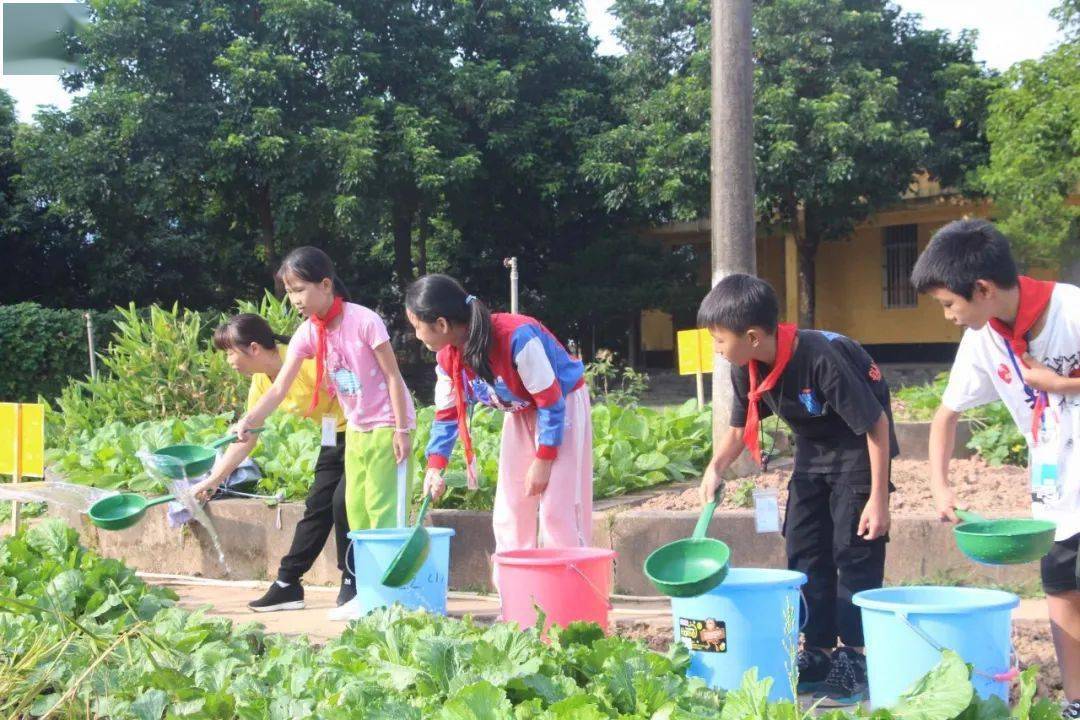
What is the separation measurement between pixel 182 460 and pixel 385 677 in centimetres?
279

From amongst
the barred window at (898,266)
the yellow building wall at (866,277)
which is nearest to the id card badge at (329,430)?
the yellow building wall at (866,277)

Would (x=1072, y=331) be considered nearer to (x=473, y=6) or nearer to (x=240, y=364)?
(x=240, y=364)

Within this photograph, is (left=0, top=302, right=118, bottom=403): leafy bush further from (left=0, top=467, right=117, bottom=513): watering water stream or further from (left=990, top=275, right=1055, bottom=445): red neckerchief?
(left=990, top=275, right=1055, bottom=445): red neckerchief

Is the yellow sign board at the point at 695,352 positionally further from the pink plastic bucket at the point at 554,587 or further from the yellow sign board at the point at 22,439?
the yellow sign board at the point at 22,439

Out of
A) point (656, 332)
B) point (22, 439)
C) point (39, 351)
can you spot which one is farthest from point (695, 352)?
point (656, 332)

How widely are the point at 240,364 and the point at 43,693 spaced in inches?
94.4

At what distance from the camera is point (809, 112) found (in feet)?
64.0

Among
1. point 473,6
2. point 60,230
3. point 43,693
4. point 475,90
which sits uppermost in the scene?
point 473,6

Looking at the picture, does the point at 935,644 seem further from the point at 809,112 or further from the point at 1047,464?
the point at 809,112

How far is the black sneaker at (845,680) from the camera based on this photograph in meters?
3.77

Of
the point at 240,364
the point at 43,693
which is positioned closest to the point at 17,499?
the point at 240,364

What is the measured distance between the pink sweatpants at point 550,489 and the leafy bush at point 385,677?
0.84 m

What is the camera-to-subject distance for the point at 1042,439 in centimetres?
323

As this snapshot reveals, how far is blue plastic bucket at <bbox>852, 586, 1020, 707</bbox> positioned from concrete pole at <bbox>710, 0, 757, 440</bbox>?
11.4 feet
